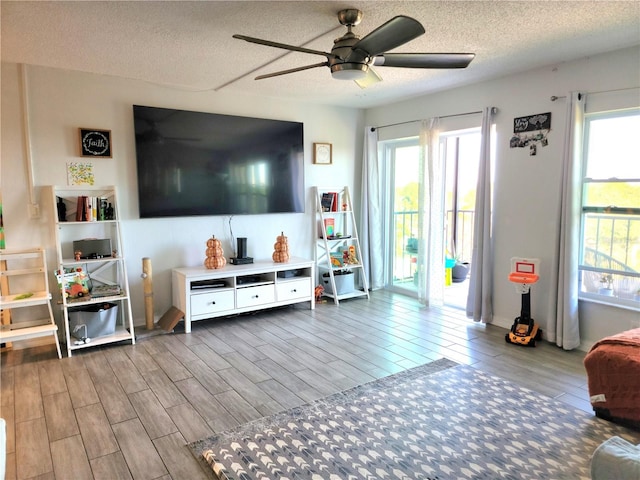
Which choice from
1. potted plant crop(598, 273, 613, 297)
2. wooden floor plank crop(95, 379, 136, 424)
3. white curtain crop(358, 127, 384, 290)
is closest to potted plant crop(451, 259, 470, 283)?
white curtain crop(358, 127, 384, 290)

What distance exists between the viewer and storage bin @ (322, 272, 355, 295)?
504 cm

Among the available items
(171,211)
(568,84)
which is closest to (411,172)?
(568,84)

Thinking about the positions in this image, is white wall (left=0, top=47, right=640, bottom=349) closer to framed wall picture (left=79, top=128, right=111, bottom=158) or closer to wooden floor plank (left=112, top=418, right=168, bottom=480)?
framed wall picture (left=79, top=128, right=111, bottom=158)

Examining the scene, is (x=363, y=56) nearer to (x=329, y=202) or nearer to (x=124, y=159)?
(x=124, y=159)

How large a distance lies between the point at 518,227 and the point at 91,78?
4083 mm

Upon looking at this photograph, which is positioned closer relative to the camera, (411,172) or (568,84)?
(568,84)

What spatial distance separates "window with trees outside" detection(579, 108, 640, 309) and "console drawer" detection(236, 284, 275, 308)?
2.86 metres

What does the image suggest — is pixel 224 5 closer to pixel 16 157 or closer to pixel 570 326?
pixel 16 157

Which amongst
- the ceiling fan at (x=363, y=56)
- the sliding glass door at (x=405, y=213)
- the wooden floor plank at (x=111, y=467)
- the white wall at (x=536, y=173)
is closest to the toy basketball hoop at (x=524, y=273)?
the white wall at (x=536, y=173)

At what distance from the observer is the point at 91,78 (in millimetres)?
3740

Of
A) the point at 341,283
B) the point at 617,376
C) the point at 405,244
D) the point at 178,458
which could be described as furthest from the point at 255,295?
the point at 617,376

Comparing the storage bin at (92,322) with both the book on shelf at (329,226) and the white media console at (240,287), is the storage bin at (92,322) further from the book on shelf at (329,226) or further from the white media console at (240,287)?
the book on shelf at (329,226)

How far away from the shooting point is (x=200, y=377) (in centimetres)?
300

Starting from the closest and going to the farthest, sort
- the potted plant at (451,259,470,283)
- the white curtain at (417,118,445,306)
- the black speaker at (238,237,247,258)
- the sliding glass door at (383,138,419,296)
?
the black speaker at (238,237,247,258), the white curtain at (417,118,445,306), the sliding glass door at (383,138,419,296), the potted plant at (451,259,470,283)
